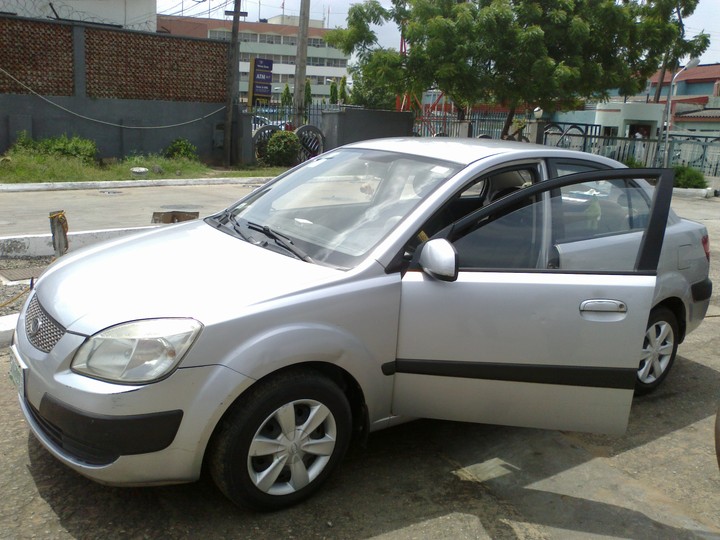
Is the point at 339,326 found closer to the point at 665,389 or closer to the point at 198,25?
the point at 665,389

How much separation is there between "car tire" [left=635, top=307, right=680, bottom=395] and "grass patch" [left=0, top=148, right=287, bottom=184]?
1380 centimetres

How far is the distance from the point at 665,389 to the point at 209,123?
17631 millimetres

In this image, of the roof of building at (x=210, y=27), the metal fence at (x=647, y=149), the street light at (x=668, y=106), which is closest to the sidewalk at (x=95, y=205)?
the metal fence at (x=647, y=149)

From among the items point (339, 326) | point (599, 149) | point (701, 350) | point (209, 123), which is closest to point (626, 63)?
point (599, 149)

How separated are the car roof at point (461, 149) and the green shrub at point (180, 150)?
15859 millimetres

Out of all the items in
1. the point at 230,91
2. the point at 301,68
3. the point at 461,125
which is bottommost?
the point at 461,125

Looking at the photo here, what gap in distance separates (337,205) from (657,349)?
7.79ft

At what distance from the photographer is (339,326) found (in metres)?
3.05

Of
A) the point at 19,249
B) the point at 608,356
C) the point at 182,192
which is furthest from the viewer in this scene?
the point at 182,192

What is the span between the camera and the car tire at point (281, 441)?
9.35 ft

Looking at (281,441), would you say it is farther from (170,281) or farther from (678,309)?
(678,309)

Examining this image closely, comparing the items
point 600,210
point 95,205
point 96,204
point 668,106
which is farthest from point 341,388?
point 668,106

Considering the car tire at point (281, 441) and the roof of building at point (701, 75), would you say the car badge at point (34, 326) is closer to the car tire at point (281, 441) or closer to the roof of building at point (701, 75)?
the car tire at point (281, 441)

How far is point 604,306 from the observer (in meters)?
3.31
